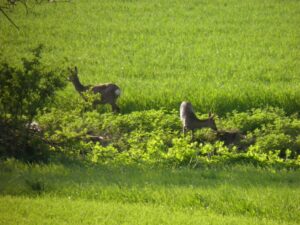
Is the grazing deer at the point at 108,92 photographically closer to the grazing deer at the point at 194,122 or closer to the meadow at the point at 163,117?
the meadow at the point at 163,117

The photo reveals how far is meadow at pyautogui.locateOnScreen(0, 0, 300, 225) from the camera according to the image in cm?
959

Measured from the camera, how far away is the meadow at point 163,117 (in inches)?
377

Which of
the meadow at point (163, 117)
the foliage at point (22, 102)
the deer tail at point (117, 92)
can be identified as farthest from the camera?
the deer tail at point (117, 92)

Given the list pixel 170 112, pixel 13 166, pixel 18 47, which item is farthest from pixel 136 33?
pixel 13 166

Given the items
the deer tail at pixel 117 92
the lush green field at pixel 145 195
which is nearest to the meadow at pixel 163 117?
the lush green field at pixel 145 195

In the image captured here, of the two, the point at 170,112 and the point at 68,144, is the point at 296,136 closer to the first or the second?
the point at 170,112

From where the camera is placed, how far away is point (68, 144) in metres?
13.3

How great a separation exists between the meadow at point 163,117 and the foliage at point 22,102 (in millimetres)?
132

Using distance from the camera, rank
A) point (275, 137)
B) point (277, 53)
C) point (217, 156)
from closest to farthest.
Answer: point (217, 156)
point (275, 137)
point (277, 53)

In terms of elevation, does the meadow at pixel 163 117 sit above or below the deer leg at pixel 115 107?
above

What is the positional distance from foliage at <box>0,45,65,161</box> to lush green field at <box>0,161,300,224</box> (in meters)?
0.82

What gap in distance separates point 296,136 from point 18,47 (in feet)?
37.0

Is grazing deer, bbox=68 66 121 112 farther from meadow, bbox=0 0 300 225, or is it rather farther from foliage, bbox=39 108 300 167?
foliage, bbox=39 108 300 167

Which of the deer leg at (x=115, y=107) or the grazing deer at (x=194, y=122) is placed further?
the deer leg at (x=115, y=107)
